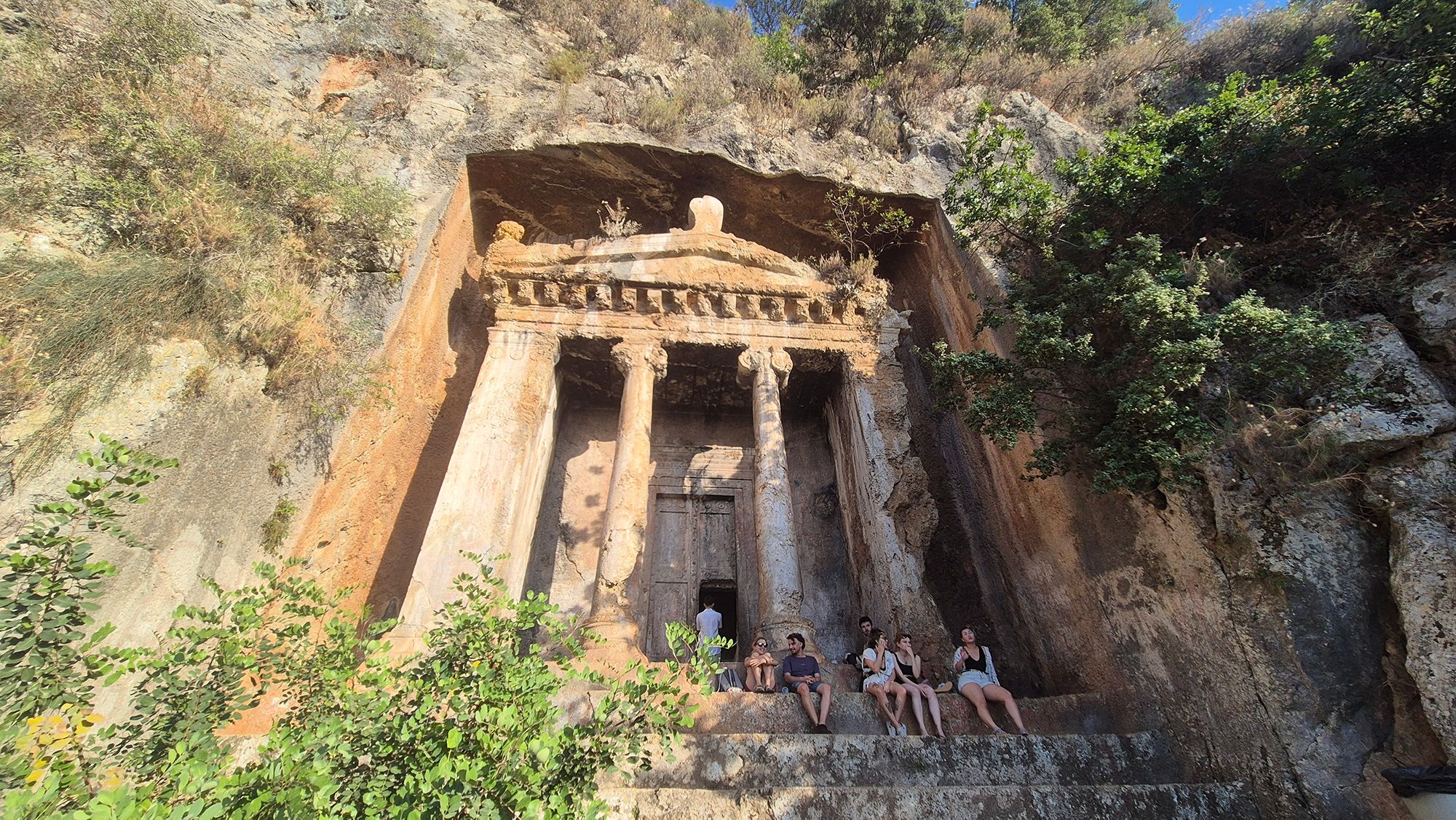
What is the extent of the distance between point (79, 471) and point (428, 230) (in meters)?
5.42

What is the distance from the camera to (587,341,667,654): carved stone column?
689cm

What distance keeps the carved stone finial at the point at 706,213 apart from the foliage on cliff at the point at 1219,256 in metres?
4.61

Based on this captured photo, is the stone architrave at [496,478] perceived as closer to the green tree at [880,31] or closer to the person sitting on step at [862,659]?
the person sitting on step at [862,659]

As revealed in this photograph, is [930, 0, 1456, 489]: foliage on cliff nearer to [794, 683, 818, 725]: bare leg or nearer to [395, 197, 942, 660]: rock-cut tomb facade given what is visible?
[395, 197, 942, 660]: rock-cut tomb facade

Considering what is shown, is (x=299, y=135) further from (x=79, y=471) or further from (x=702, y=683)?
(x=702, y=683)

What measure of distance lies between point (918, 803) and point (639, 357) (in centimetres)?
640

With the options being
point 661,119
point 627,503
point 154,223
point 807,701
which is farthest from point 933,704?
point 661,119

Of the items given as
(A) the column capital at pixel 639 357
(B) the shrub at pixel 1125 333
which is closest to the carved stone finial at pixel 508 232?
(A) the column capital at pixel 639 357

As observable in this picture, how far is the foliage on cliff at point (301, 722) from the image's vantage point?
2.37 m

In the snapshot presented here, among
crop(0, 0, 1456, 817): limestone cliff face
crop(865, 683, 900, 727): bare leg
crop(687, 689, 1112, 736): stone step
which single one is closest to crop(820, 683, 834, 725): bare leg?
crop(687, 689, 1112, 736): stone step

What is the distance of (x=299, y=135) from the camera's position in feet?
31.8

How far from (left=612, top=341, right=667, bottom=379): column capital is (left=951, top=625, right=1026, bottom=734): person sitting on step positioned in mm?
5131

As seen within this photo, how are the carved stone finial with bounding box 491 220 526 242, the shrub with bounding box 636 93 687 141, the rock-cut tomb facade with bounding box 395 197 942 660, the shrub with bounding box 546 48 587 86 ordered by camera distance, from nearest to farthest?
the rock-cut tomb facade with bounding box 395 197 942 660
the carved stone finial with bounding box 491 220 526 242
the shrub with bounding box 636 93 687 141
the shrub with bounding box 546 48 587 86

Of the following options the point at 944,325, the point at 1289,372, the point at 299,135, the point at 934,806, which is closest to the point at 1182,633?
the point at 1289,372
